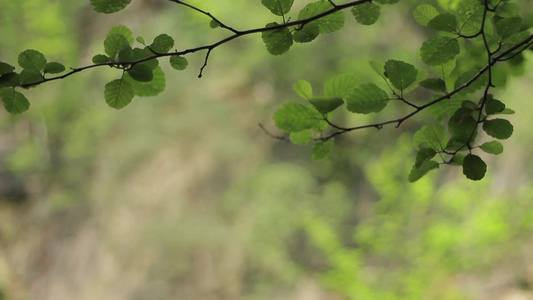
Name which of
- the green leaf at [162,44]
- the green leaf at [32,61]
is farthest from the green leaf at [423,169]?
the green leaf at [32,61]

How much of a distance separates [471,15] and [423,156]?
0.14 m

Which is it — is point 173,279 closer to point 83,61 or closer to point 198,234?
point 198,234

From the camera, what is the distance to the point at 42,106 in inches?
193

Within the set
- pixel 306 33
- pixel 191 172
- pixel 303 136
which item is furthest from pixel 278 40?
pixel 191 172

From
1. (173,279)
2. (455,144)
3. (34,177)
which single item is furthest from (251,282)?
(455,144)

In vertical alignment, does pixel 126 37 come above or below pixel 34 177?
above

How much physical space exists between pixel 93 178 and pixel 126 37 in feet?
14.9

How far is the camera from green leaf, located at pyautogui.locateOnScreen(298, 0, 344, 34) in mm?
439

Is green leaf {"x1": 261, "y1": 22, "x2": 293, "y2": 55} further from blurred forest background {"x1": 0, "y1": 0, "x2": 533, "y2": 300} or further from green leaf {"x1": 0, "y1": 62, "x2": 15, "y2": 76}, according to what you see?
blurred forest background {"x1": 0, "y1": 0, "x2": 533, "y2": 300}

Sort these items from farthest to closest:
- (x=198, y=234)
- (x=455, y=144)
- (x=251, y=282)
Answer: (x=251, y=282) → (x=198, y=234) → (x=455, y=144)

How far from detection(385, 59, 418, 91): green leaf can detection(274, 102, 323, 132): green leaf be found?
0.09 metres

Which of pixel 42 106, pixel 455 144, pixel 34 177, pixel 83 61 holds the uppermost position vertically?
pixel 455 144

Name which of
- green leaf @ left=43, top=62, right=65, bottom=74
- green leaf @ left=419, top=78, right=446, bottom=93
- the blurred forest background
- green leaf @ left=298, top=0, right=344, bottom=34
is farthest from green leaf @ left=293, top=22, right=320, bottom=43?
the blurred forest background

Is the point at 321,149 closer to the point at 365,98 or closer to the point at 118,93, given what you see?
the point at 365,98
